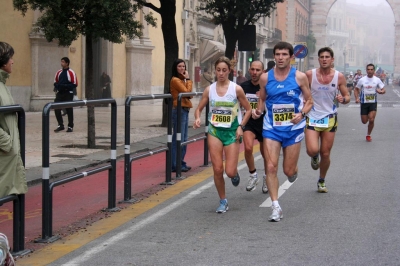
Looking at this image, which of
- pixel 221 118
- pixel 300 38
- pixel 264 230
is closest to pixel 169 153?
pixel 221 118

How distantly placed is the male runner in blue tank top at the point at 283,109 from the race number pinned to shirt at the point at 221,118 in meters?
0.43

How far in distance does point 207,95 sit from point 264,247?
8.63 ft

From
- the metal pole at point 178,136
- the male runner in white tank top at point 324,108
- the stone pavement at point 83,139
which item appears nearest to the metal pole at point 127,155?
the stone pavement at point 83,139

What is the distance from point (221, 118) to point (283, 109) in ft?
2.35

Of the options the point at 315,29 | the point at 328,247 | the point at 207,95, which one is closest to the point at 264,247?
the point at 328,247

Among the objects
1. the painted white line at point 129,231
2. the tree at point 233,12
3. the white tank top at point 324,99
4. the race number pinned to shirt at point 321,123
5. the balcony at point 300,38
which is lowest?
the painted white line at point 129,231

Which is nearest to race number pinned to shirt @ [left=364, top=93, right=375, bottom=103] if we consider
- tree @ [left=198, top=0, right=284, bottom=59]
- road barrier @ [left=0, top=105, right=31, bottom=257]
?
tree @ [left=198, top=0, right=284, bottom=59]

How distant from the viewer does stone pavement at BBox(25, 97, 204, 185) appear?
7.71 metres

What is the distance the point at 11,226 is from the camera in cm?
729

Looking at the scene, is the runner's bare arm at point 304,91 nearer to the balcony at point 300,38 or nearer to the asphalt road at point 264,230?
the asphalt road at point 264,230

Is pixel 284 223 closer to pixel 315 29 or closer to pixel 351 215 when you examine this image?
pixel 351 215

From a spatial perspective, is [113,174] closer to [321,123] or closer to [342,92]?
[321,123]

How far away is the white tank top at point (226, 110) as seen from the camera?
8.95 m

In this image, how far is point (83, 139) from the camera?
10781 millimetres
